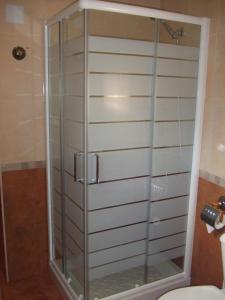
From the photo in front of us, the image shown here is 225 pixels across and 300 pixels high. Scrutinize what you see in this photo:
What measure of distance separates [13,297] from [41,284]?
24cm

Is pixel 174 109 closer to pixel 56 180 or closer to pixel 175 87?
pixel 175 87

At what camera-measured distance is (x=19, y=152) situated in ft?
7.56

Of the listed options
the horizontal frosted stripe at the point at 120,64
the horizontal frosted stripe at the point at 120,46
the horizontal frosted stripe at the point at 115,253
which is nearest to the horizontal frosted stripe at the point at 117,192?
the horizontal frosted stripe at the point at 115,253

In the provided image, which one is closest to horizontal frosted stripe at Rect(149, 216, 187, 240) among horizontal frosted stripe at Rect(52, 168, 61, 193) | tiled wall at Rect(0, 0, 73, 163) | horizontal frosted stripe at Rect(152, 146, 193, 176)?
horizontal frosted stripe at Rect(152, 146, 193, 176)

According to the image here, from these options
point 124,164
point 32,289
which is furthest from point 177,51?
point 32,289

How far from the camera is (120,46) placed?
1899 mm

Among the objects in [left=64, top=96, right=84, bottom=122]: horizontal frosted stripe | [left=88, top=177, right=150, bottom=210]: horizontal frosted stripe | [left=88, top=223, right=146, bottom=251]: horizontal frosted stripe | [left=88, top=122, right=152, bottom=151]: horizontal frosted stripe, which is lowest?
[left=88, top=223, right=146, bottom=251]: horizontal frosted stripe

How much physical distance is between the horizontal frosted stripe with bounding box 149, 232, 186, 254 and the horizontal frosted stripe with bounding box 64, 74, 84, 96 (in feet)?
4.19

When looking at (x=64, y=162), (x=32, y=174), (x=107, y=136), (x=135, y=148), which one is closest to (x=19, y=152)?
(x=32, y=174)

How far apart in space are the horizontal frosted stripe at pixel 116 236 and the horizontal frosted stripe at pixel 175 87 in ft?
3.27

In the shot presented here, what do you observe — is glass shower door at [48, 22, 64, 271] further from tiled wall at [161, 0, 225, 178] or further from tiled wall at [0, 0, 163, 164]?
tiled wall at [161, 0, 225, 178]

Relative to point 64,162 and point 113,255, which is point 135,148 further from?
point 113,255

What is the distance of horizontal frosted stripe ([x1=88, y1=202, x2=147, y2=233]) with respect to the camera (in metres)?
2.06

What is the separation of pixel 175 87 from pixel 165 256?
134cm
